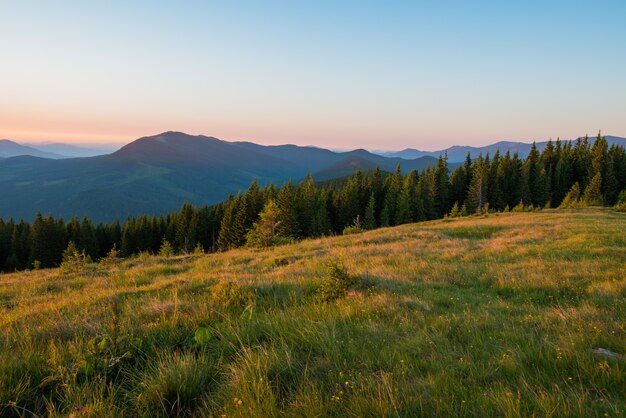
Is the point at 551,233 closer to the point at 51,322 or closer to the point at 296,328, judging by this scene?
the point at 296,328

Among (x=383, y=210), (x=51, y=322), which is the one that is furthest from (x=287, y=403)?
(x=383, y=210)

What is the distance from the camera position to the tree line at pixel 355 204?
2459 inches

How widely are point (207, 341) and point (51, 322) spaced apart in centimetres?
267

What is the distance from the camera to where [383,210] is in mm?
66375

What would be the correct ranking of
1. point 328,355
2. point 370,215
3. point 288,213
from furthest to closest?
point 370,215, point 288,213, point 328,355

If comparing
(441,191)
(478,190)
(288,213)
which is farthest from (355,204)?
(478,190)

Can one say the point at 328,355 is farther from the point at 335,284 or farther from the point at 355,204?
the point at 355,204

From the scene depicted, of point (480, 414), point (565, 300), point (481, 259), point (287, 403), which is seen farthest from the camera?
point (481, 259)

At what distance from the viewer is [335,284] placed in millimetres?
6172

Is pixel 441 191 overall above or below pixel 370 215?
above

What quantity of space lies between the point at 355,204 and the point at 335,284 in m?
62.7

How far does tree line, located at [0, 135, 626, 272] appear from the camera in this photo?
6247cm

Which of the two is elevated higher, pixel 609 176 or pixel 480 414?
pixel 609 176

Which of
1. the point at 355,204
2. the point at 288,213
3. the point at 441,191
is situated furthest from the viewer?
the point at 441,191
